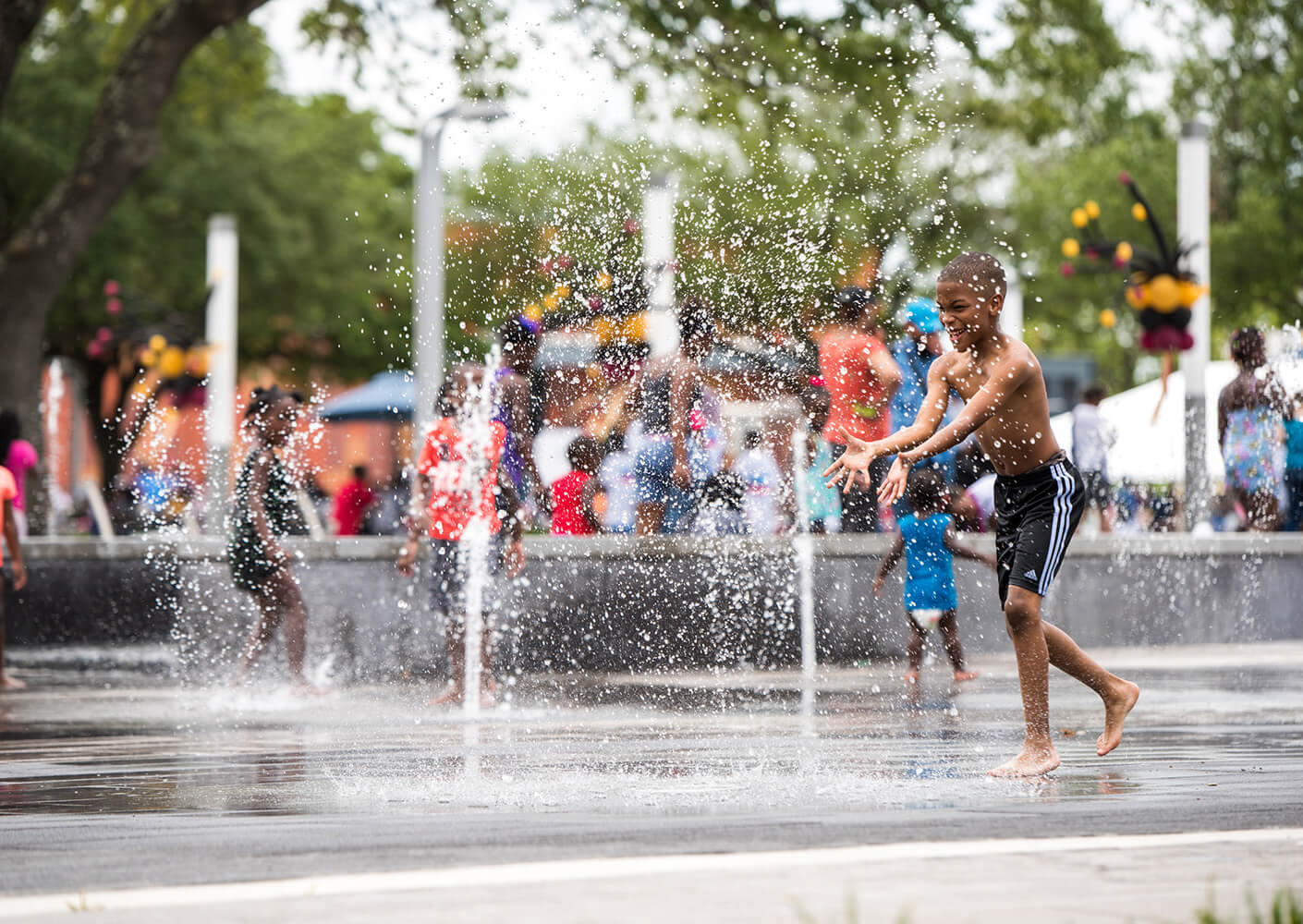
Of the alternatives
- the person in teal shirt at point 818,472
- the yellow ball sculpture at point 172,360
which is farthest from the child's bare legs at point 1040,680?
the yellow ball sculpture at point 172,360

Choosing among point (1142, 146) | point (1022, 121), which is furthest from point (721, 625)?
point (1142, 146)

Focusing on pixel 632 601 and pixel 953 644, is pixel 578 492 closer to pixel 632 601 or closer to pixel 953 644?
pixel 632 601

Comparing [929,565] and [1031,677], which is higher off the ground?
[929,565]

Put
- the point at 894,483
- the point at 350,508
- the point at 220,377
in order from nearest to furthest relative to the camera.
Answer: the point at 894,483 < the point at 220,377 < the point at 350,508

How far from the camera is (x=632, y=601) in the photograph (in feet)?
40.7

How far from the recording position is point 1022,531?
7145mm

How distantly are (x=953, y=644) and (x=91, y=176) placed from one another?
31.2 feet

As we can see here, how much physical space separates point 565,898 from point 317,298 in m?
41.3

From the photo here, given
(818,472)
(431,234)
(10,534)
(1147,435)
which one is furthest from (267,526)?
(1147,435)

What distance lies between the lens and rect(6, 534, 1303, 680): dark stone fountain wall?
12367 millimetres

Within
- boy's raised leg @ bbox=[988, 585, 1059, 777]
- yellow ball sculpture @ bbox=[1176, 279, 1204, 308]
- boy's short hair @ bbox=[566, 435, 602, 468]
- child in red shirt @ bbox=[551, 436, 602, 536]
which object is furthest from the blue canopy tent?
boy's raised leg @ bbox=[988, 585, 1059, 777]

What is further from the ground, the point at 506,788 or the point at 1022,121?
the point at 1022,121

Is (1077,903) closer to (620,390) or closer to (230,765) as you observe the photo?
(230,765)

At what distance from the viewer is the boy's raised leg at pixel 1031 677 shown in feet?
22.6
